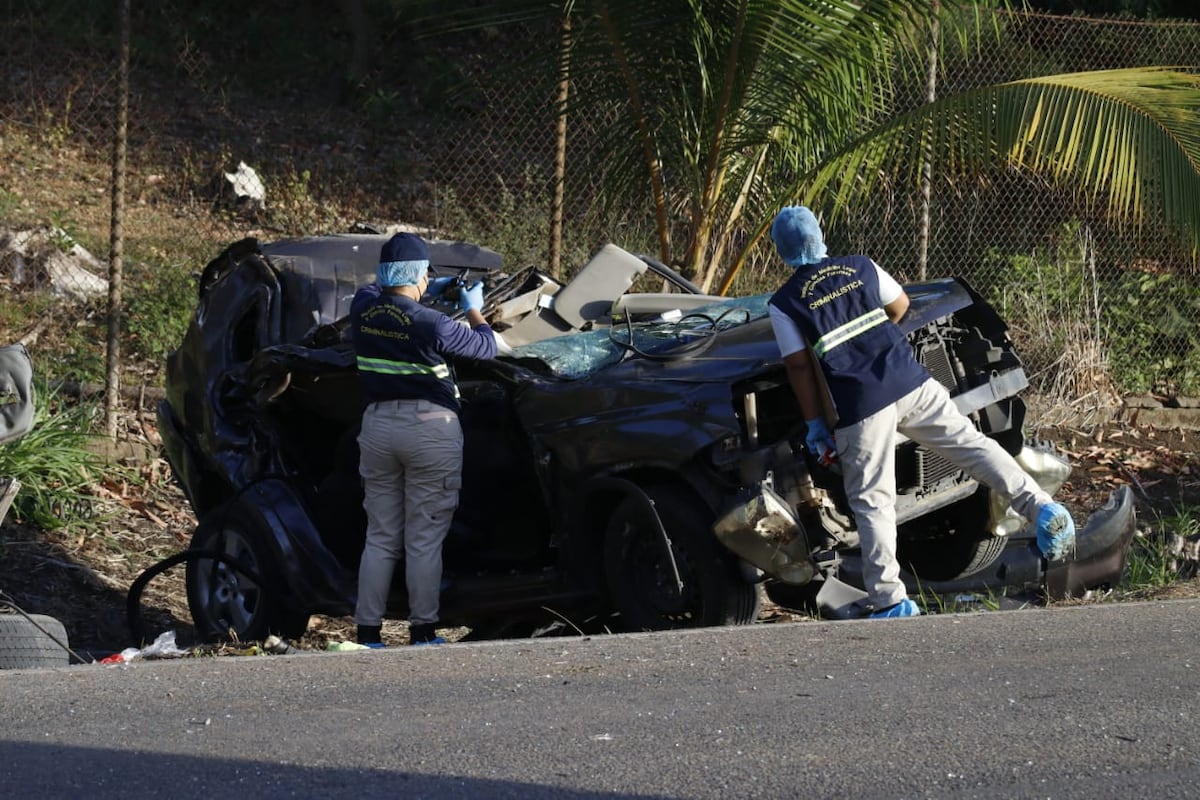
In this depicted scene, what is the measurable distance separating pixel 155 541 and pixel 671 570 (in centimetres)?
Result: 488

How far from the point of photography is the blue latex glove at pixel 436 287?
721cm

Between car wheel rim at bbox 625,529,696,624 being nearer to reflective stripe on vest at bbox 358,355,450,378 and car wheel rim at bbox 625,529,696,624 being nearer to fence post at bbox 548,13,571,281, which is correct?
reflective stripe on vest at bbox 358,355,450,378

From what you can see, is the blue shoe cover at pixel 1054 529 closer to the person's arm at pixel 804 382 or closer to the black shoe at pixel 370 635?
the person's arm at pixel 804 382

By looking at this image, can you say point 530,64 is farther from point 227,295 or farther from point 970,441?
point 970,441

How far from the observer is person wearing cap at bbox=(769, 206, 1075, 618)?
595 cm

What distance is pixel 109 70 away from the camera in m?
12.2

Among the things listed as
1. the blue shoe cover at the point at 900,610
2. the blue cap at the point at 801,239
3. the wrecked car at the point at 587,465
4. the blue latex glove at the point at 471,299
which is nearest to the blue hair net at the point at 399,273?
the blue latex glove at the point at 471,299

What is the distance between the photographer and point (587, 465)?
20.1ft

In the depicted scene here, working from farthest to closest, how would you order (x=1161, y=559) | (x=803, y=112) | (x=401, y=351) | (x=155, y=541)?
(x=155, y=541) → (x=803, y=112) → (x=1161, y=559) → (x=401, y=351)

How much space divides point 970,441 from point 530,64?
181 inches

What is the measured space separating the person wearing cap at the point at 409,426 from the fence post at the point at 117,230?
13.5 ft

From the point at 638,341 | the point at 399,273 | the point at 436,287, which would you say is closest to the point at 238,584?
the point at 436,287

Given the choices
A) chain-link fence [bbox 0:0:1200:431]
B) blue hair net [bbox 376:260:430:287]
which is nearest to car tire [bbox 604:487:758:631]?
blue hair net [bbox 376:260:430:287]

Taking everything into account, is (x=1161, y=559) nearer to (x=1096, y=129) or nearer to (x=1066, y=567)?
(x=1066, y=567)
